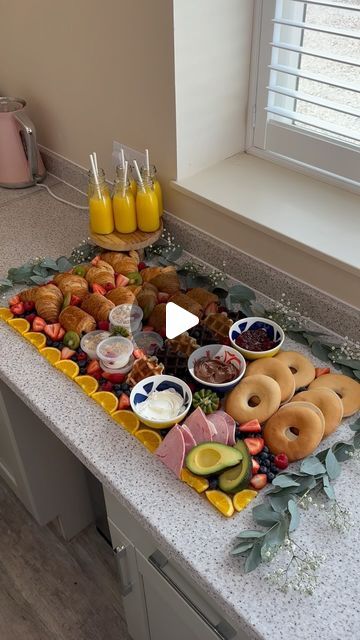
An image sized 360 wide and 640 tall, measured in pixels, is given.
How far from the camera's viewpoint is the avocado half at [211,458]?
87cm

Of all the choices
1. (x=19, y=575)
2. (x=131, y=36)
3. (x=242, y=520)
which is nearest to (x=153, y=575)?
(x=242, y=520)

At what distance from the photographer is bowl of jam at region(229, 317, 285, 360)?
→ 3.46 feet

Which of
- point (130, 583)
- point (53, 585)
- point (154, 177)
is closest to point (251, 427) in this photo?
point (130, 583)

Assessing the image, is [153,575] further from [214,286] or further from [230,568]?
[214,286]

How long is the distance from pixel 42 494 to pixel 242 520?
0.78 metres

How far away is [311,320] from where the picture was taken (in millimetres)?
1171

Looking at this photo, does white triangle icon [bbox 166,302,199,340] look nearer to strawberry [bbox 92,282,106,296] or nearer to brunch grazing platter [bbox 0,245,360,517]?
brunch grazing platter [bbox 0,245,360,517]

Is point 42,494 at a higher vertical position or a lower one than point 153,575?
Result: lower

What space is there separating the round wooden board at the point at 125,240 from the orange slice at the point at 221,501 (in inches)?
23.6

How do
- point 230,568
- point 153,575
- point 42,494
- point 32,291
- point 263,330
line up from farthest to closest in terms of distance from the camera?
point 42,494, point 32,291, point 263,330, point 153,575, point 230,568

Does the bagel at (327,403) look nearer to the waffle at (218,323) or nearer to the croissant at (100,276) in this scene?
the waffle at (218,323)

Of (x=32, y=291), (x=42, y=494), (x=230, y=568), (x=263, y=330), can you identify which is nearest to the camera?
(x=230, y=568)

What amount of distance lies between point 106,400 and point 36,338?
0.21m

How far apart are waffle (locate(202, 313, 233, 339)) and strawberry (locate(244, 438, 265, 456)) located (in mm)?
226
